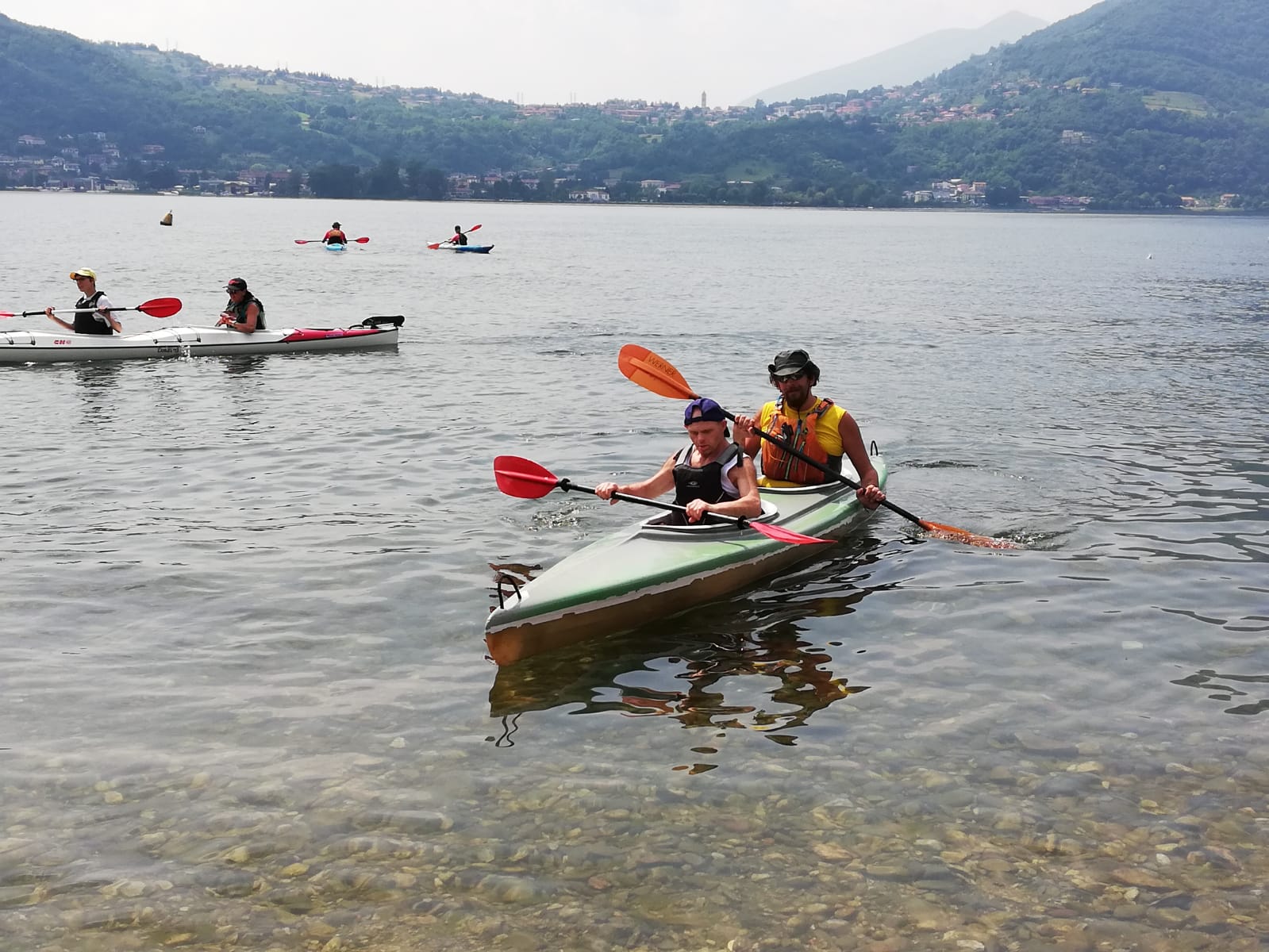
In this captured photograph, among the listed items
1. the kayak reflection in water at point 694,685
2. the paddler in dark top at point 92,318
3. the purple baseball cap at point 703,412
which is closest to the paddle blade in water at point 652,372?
the purple baseball cap at point 703,412

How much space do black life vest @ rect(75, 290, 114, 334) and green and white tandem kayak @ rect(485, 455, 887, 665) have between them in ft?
56.3

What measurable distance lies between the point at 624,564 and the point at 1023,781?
11.8 ft

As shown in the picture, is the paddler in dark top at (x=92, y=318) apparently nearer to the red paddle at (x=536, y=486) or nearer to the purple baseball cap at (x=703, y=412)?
the red paddle at (x=536, y=486)

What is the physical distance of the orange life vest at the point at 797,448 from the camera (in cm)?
1198

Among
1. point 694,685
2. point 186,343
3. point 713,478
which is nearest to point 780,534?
point 713,478

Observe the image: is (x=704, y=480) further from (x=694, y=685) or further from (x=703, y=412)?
(x=694, y=685)

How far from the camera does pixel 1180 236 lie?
11800cm

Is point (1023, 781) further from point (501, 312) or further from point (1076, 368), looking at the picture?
point (501, 312)

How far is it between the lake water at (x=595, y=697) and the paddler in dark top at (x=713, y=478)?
913mm

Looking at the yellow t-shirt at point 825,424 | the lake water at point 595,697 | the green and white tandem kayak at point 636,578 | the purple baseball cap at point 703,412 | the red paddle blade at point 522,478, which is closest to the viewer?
the lake water at point 595,697

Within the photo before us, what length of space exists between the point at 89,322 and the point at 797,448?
17109mm

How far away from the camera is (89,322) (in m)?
23.5

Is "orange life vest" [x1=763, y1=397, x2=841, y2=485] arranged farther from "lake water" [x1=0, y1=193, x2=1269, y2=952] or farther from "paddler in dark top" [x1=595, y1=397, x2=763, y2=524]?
"paddler in dark top" [x1=595, y1=397, x2=763, y2=524]

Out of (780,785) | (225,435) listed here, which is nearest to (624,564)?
(780,785)
